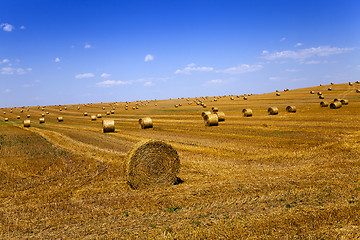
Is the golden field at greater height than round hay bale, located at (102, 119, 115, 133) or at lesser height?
lesser

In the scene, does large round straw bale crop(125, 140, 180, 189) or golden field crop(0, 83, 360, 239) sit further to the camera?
large round straw bale crop(125, 140, 180, 189)

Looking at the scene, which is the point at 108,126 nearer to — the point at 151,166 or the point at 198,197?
the point at 151,166

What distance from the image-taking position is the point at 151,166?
37.3 feet

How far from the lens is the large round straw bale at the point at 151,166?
10945mm

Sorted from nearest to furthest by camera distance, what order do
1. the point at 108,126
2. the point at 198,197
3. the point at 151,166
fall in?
the point at 198,197 → the point at 151,166 → the point at 108,126

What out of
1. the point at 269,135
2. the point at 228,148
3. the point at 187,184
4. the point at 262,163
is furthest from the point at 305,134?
the point at 187,184

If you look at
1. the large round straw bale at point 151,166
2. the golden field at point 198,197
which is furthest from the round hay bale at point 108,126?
the large round straw bale at point 151,166

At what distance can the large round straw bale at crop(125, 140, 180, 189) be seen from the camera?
1095 cm

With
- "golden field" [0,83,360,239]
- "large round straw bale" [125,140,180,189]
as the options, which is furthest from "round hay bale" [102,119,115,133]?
"large round straw bale" [125,140,180,189]

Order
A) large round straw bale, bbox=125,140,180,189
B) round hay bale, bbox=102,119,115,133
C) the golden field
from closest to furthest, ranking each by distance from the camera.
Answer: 1. the golden field
2. large round straw bale, bbox=125,140,180,189
3. round hay bale, bbox=102,119,115,133

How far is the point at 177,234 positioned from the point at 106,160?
33.1 feet

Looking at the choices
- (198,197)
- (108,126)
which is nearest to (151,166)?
(198,197)

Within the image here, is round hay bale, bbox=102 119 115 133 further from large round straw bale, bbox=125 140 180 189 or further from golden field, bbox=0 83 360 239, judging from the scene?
large round straw bale, bbox=125 140 180 189

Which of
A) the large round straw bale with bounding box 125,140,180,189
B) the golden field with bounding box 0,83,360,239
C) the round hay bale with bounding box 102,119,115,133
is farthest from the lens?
the round hay bale with bounding box 102,119,115,133
